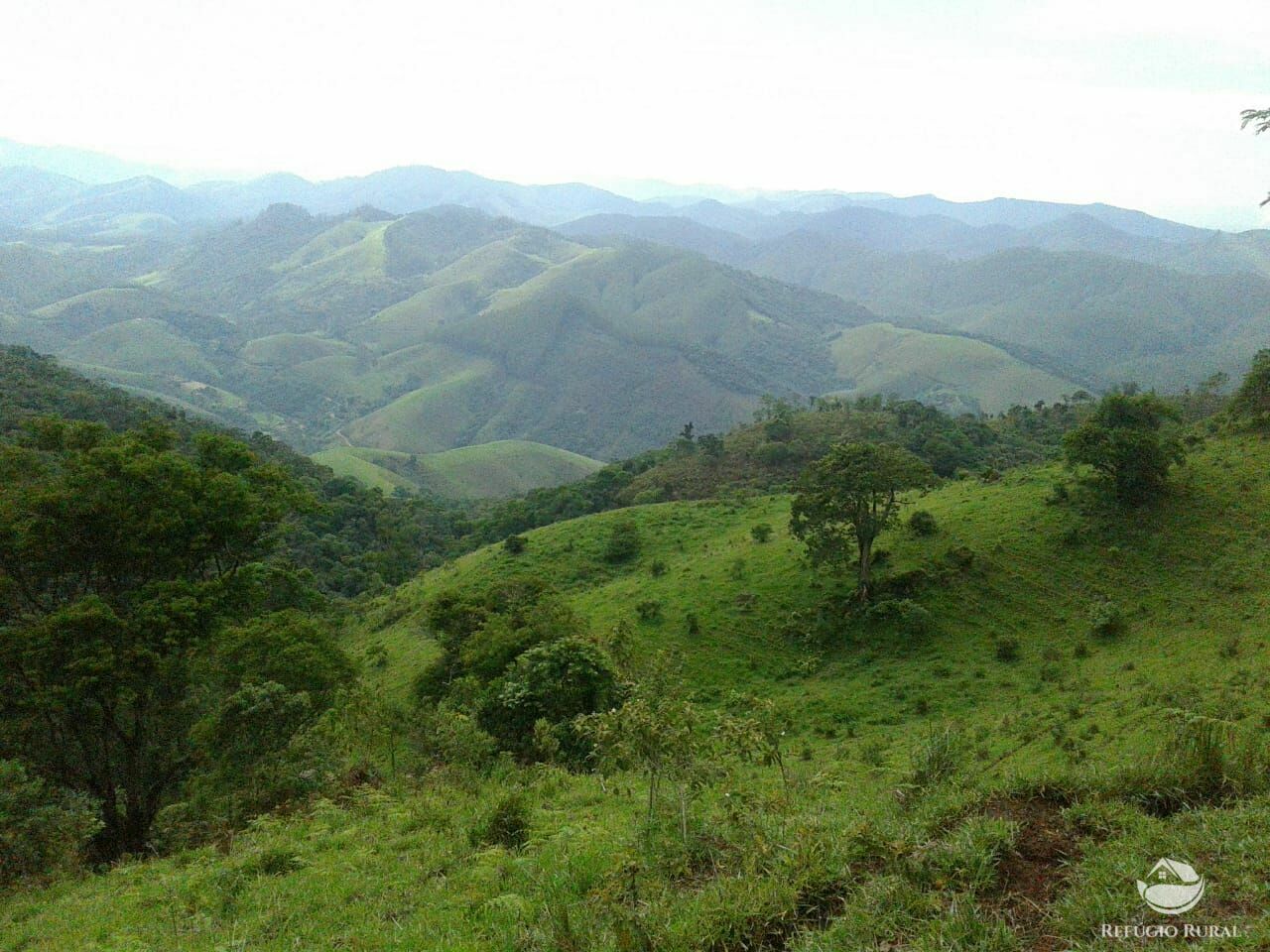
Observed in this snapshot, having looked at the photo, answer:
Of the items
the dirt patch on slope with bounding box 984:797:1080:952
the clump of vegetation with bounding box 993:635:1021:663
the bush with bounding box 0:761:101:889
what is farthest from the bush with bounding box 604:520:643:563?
the dirt patch on slope with bounding box 984:797:1080:952

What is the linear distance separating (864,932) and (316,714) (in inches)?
629

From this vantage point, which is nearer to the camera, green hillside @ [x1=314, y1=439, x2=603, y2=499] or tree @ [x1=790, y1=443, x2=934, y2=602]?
tree @ [x1=790, y1=443, x2=934, y2=602]

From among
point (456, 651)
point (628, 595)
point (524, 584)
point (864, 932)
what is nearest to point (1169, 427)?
point (628, 595)

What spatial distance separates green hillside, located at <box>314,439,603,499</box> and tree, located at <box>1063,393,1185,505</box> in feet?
446

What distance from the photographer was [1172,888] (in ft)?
18.1

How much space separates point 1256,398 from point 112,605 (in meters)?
50.3

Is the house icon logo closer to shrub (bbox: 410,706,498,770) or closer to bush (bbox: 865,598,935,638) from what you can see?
shrub (bbox: 410,706,498,770)

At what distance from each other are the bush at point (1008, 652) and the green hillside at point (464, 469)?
140m

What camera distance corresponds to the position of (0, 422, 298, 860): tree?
16312 millimetres

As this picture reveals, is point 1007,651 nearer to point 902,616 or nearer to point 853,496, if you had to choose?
point 902,616

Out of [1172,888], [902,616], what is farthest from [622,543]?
[1172,888]

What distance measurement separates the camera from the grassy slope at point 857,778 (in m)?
6.20

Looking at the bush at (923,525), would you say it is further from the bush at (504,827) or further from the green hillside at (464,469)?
the green hillside at (464,469)

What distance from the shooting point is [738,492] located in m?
63.6
